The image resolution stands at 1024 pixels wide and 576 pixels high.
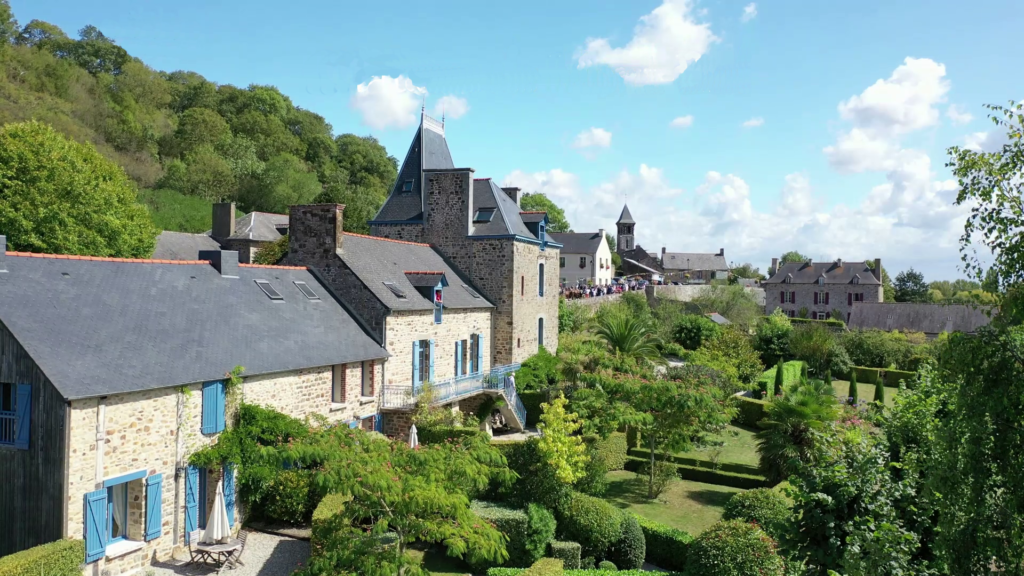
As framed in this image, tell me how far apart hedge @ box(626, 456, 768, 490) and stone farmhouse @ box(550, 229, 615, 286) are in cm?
5408

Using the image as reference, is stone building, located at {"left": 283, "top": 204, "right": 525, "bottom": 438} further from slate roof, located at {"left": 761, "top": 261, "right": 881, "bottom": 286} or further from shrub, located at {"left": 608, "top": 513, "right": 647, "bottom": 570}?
slate roof, located at {"left": 761, "top": 261, "right": 881, "bottom": 286}

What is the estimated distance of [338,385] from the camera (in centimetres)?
2058

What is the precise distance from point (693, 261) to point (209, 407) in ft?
332

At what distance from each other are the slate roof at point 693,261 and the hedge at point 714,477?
85.9 m

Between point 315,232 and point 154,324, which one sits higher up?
point 315,232

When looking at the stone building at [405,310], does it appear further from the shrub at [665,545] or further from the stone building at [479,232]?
the shrub at [665,545]

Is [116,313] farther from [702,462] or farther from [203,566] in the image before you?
[702,462]

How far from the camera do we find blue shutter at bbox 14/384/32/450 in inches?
498

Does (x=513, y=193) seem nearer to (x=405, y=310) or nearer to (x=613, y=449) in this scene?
(x=405, y=310)

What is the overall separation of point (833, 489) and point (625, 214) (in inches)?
4113

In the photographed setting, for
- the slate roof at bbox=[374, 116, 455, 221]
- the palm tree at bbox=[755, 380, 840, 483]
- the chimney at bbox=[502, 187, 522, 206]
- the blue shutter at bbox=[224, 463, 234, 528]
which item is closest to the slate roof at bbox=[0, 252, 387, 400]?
the blue shutter at bbox=[224, 463, 234, 528]

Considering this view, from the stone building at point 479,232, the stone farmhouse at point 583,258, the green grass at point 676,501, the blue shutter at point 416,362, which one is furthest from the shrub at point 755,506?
the stone farmhouse at point 583,258

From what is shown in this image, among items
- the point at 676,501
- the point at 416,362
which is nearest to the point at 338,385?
the point at 416,362

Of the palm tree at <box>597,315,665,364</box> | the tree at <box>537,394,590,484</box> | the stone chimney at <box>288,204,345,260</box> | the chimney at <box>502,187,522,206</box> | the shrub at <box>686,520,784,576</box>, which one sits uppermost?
the chimney at <box>502,187,522,206</box>
